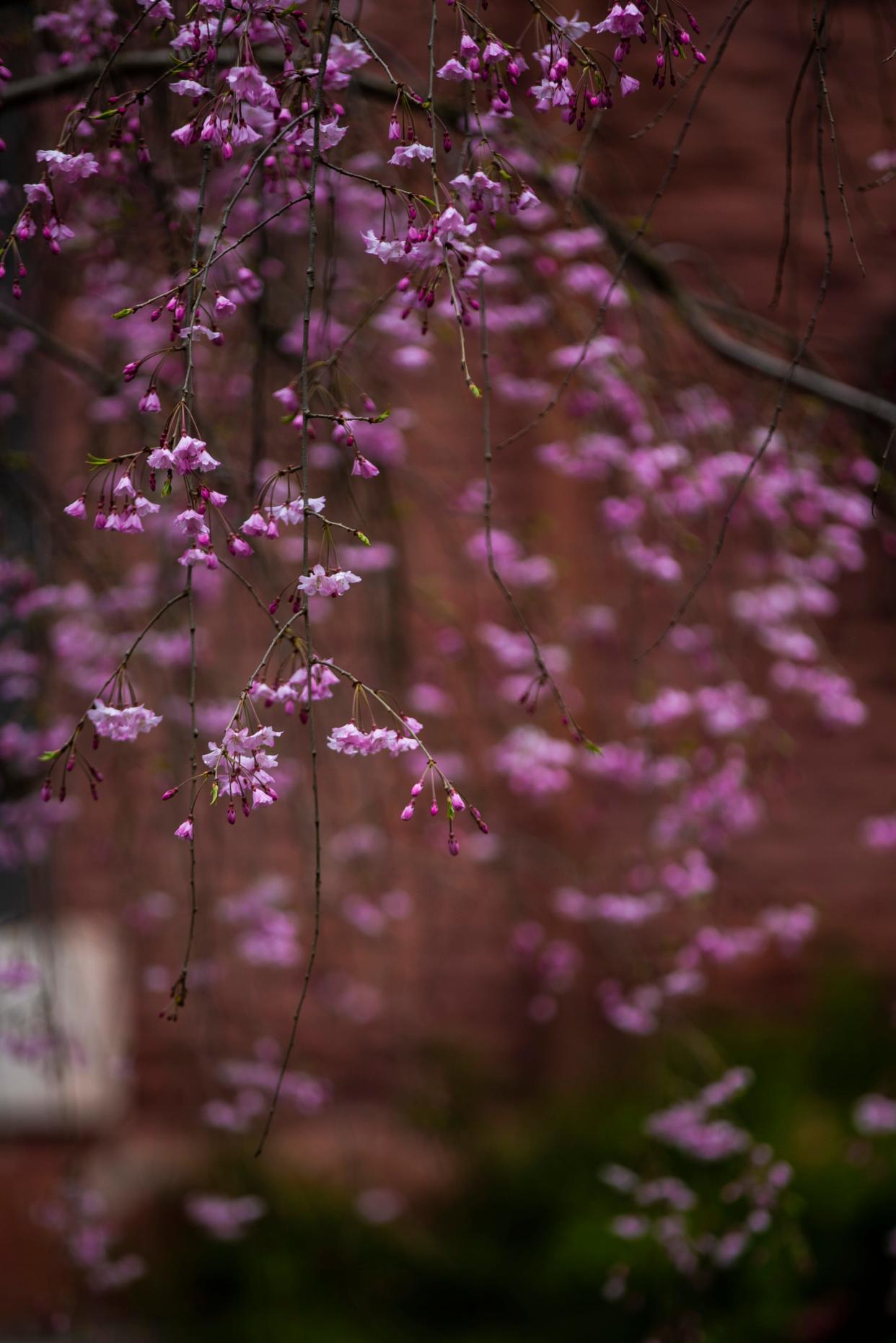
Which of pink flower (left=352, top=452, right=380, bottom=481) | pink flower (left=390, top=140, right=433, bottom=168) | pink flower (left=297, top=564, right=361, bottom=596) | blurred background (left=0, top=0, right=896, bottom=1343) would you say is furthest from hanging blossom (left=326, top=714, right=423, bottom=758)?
blurred background (left=0, top=0, right=896, bottom=1343)

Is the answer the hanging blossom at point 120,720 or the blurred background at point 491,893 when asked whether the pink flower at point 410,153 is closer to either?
the hanging blossom at point 120,720

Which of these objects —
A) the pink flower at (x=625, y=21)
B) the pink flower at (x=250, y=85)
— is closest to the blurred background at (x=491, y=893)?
the pink flower at (x=625, y=21)

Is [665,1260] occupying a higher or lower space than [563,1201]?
higher

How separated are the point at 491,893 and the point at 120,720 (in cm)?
317

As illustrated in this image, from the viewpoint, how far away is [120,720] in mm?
1340

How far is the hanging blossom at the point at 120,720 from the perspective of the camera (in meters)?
1.31

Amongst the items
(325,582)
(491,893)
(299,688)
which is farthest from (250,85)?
(491,893)

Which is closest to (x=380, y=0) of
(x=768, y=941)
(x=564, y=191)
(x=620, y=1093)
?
(x=564, y=191)

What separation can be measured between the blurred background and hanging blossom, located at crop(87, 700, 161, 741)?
1339mm

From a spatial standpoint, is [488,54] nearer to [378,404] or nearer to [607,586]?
[378,404]

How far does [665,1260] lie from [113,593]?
205 cm

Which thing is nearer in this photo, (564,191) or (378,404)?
(564,191)

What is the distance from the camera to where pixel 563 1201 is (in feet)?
12.2

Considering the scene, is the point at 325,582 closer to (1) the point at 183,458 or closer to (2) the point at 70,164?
(1) the point at 183,458
